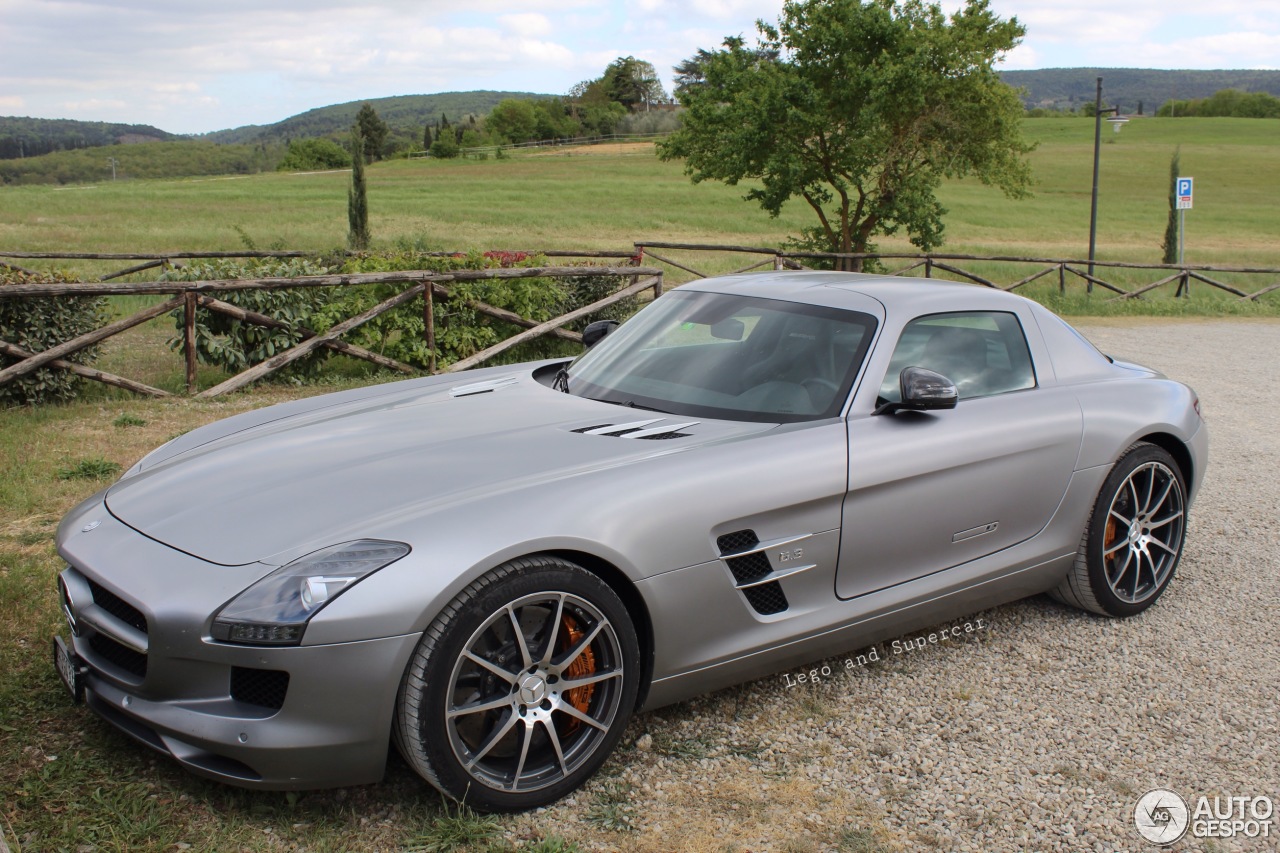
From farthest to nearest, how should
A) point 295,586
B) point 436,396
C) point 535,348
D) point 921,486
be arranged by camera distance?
1. point 535,348
2. point 436,396
3. point 921,486
4. point 295,586

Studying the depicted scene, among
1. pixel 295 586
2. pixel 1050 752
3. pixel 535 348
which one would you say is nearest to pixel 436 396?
pixel 295 586

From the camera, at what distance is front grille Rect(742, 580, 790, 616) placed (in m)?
3.30

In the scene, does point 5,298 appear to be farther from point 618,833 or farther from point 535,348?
point 618,833

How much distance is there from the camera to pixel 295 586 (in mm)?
2635

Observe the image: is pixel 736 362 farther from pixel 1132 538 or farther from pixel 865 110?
pixel 865 110

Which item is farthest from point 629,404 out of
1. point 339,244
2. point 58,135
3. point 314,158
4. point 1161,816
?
point 58,135

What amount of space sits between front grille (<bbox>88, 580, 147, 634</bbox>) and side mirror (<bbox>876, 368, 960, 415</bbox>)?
100 inches

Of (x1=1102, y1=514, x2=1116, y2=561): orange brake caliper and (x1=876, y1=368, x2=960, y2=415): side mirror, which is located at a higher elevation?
(x1=876, y1=368, x2=960, y2=415): side mirror

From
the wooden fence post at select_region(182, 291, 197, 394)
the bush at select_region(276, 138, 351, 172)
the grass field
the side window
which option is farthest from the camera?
the bush at select_region(276, 138, 351, 172)

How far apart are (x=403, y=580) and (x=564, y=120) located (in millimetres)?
125263

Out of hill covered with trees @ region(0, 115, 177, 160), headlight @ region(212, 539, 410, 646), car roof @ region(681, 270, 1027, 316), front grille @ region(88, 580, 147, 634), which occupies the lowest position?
front grille @ region(88, 580, 147, 634)

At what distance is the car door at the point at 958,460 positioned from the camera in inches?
141

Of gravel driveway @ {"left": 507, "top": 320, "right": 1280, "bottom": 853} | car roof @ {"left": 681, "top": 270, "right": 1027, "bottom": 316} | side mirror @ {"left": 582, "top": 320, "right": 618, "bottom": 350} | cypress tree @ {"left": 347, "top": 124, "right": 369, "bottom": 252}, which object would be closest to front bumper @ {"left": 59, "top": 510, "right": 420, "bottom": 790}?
gravel driveway @ {"left": 507, "top": 320, "right": 1280, "bottom": 853}

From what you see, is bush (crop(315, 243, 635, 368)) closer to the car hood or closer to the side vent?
the car hood
